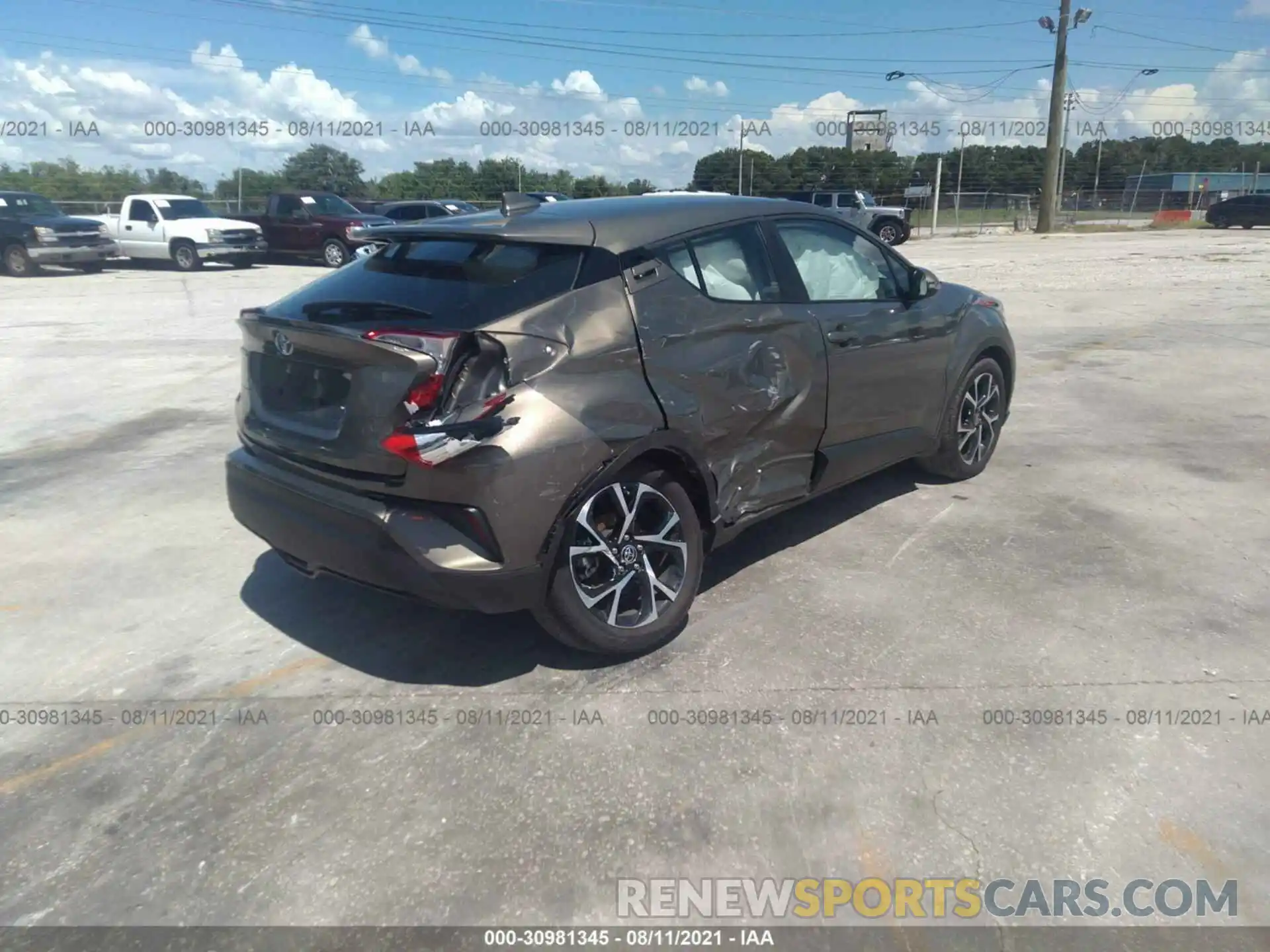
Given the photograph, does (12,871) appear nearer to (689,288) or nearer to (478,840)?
(478,840)

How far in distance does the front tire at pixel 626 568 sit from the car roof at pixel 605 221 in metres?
0.95

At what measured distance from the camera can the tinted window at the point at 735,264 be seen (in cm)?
414

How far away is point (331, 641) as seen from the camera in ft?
13.3

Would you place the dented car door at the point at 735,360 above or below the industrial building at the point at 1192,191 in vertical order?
below

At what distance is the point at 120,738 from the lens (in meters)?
3.42

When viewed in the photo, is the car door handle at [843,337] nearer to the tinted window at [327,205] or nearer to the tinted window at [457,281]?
the tinted window at [457,281]

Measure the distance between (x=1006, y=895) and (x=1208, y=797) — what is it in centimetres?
86

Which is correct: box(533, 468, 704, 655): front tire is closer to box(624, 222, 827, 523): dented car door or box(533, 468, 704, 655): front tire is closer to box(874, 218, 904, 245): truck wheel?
box(624, 222, 827, 523): dented car door

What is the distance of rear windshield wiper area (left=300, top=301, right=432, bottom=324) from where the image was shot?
3.49 m

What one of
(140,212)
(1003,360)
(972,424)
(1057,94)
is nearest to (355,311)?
(972,424)

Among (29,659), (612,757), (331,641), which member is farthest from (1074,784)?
(29,659)

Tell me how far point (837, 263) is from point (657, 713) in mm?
2601

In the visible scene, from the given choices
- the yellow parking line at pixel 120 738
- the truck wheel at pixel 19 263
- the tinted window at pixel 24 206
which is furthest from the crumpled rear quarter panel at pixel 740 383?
the tinted window at pixel 24 206

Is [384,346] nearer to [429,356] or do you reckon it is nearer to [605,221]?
[429,356]
